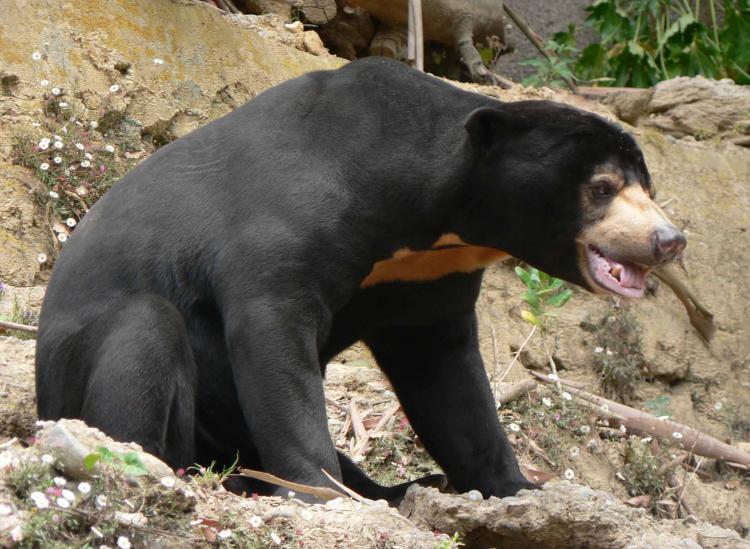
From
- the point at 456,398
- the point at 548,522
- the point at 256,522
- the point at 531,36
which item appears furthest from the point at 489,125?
the point at 531,36

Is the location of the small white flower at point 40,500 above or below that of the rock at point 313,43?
below

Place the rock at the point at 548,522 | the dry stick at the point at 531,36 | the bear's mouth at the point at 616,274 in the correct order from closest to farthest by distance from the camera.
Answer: the rock at the point at 548,522, the bear's mouth at the point at 616,274, the dry stick at the point at 531,36

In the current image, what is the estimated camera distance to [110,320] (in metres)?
4.66

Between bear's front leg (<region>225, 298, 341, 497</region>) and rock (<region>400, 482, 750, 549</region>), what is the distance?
0.43m

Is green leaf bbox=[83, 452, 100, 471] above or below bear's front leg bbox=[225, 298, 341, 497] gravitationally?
above

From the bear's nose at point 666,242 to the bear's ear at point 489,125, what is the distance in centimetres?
66

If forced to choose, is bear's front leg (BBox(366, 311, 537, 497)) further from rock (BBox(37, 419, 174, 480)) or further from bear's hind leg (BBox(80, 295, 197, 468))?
rock (BBox(37, 419, 174, 480))

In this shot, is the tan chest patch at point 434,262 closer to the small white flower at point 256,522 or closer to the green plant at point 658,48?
the small white flower at point 256,522

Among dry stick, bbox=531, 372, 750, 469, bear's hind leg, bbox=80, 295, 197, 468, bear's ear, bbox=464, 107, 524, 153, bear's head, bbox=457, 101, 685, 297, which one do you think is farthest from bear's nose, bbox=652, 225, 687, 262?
dry stick, bbox=531, 372, 750, 469

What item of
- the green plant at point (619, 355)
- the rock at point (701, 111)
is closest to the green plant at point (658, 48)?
A: the rock at point (701, 111)

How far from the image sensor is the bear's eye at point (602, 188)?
468 centimetres

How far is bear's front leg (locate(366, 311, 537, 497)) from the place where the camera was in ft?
A: 17.2

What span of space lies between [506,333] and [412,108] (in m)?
3.73

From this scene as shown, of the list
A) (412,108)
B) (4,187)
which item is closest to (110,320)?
(412,108)
